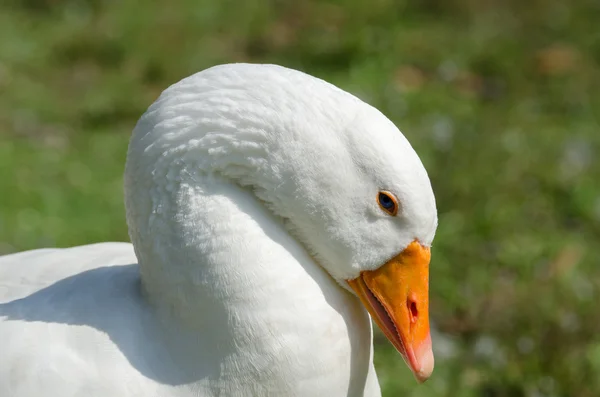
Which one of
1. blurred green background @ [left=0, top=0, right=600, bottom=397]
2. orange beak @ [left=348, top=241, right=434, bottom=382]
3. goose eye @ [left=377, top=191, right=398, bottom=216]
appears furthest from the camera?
blurred green background @ [left=0, top=0, right=600, bottom=397]

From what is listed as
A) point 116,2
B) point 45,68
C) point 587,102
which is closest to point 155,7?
point 116,2

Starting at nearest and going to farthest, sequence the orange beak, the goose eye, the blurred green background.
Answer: the goose eye, the orange beak, the blurred green background

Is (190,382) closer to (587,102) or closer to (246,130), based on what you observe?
(246,130)

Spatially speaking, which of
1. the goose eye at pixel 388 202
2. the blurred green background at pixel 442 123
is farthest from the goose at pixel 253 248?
the blurred green background at pixel 442 123

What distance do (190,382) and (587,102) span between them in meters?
5.65

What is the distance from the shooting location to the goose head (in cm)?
287

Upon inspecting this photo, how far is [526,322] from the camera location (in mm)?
4918

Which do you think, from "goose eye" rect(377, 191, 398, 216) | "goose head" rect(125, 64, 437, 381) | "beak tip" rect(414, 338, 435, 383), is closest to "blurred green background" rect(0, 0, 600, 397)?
"beak tip" rect(414, 338, 435, 383)

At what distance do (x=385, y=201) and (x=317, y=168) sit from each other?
0.74ft

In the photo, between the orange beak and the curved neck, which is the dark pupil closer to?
the orange beak

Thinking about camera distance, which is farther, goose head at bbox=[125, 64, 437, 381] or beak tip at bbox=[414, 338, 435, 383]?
beak tip at bbox=[414, 338, 435, 383]

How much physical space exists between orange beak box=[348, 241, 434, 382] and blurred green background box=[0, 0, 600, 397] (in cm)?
161

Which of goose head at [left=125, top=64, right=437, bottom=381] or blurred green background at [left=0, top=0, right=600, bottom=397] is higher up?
goose head at [left=125, top=64, right=437, bottom=381]

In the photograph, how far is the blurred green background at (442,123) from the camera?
493cm
